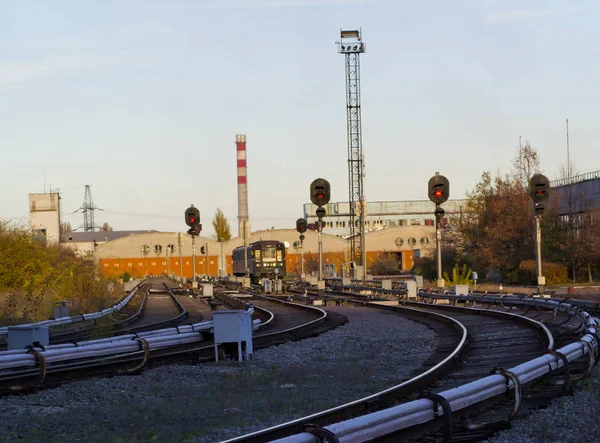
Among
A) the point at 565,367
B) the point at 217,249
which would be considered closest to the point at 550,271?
the point at 565,367

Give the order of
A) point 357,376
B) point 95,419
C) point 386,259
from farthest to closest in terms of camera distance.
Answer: point 386,259
point 357,376
point 95,419

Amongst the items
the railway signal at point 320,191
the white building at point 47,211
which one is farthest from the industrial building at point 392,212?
the railway signal at point 320,191

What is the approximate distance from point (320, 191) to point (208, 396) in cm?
2284

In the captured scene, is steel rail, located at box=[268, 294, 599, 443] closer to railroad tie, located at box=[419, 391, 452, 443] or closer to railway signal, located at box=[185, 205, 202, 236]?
railroad tie, located at box=[419, 391, 452, 443]

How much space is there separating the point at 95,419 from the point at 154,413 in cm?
62

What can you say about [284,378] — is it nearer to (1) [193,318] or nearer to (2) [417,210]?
(1) [193,318]

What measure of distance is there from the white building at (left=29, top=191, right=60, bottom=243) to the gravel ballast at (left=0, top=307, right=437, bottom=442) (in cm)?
9315

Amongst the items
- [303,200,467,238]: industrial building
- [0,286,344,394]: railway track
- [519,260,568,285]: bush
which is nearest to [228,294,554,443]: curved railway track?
[0,286,344,394]: railway track

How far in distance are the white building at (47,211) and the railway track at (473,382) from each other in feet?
293

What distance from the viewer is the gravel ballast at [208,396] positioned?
8522 millimetres

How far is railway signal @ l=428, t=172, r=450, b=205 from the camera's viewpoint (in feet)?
97.7

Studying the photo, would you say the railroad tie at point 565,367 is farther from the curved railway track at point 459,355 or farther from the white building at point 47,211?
the white building at point 47,211

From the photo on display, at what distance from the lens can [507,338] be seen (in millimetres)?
17062

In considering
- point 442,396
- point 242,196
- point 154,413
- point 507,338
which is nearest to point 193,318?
point 507,338
